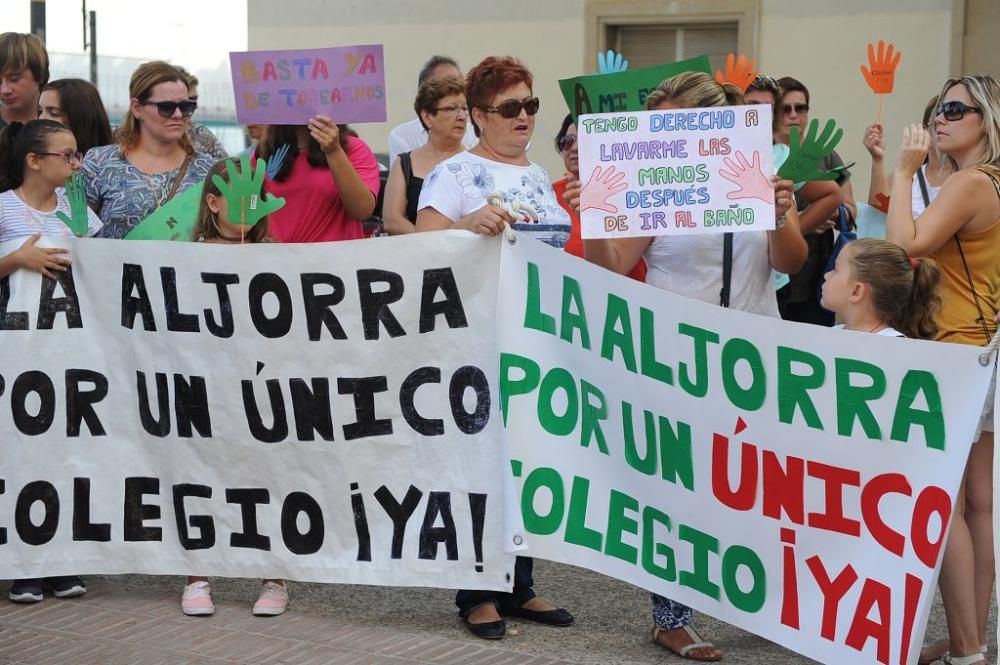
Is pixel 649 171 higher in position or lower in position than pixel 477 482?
higher

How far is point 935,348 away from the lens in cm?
416

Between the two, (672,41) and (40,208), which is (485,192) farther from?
(672,41)

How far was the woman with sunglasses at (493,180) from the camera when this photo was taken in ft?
16.8

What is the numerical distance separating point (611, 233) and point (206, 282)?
1488 mm

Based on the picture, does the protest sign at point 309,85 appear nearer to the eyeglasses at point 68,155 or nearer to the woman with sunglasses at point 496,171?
the woman with sunglasses at point 496,171

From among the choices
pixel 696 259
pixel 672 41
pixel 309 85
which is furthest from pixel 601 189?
pixel 672 41

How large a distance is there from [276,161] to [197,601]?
5.68 ft

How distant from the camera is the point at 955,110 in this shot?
187 inches

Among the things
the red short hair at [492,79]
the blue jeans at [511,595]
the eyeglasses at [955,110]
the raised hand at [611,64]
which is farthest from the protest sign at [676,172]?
the blue jeans at [511,595]

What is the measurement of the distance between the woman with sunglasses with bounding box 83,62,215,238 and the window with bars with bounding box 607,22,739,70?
10428 mm

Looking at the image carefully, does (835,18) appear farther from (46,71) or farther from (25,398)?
(25,398)

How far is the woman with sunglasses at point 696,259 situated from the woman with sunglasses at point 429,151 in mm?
1324

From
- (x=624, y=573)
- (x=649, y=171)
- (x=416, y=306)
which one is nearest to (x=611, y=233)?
(x=649, y=171)

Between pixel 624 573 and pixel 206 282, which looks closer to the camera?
pixel 624 573
